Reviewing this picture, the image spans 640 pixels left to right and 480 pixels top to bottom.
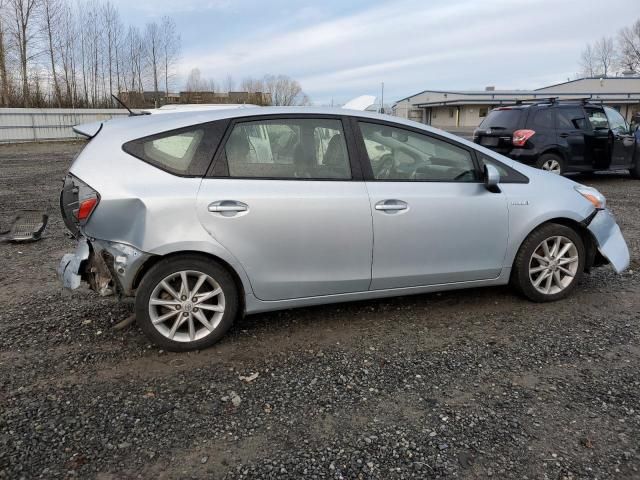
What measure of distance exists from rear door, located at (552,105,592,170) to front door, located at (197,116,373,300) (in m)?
8.21

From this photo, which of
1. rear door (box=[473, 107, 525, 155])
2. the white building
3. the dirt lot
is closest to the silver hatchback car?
the dirt lot

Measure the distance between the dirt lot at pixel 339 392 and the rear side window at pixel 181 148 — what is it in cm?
127

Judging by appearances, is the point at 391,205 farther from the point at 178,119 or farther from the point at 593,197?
the point at 593,197

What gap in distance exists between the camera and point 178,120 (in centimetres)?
356

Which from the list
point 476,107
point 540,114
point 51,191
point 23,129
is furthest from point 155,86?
point 540,114

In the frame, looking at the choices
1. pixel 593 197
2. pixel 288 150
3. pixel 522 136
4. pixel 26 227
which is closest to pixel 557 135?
pixel 522 136

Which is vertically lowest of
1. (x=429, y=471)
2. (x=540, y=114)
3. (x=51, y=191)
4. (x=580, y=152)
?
(x=429, y=471)

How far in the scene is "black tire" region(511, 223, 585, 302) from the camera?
4148 millimetres

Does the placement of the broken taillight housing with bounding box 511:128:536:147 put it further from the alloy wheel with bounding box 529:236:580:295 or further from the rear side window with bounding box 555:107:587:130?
the alloy wheel with bounding box 529:236:580:295

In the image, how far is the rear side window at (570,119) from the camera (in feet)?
34.1

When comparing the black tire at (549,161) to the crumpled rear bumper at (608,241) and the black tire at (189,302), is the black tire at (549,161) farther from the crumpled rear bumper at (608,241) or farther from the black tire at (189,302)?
the black tire at (189,302)

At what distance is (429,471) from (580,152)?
9.93 metres

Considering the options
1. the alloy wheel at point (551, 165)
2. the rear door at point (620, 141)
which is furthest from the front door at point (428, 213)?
the rear door at point (620, 141)

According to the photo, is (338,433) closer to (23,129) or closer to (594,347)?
(594,347)
